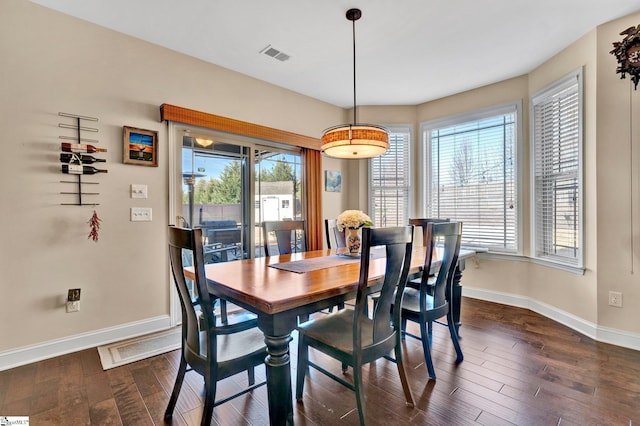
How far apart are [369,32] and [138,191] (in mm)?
2633

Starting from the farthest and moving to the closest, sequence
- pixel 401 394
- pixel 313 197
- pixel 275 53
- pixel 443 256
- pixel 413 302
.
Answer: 1. pixel 313 197
2. pixel 275 53
3. pixel 413 302
4. pixel 443 256
5. pixel 401 394

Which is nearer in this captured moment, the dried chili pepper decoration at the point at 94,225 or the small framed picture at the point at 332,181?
the dried chili pepper decoration at the point at 94,225

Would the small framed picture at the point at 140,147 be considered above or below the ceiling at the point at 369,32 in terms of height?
below

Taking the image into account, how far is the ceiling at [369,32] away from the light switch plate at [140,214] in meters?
1.63

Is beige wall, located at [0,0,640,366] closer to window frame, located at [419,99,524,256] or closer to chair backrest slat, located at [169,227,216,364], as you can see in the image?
window frame, located at [419,99,524,256]

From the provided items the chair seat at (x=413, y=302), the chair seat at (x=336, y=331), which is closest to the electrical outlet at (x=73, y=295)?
the chair seat at (x=336, y=331)

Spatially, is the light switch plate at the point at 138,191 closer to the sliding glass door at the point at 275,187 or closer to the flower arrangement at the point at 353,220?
the sliding glass door at the point at 275,187

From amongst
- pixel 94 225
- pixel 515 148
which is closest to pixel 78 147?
pixel 94 225

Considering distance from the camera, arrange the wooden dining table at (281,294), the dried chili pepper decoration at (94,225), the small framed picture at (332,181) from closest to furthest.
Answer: the wooden dining table at (281,294), the dried chili pepper decoration at (94,225), the small framed picture at (332,181)

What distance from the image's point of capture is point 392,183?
4.62m

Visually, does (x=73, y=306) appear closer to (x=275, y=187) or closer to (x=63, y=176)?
(x=63, y=176)

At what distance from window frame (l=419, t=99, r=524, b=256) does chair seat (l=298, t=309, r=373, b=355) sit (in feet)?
8.97

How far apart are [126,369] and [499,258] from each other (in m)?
4.13

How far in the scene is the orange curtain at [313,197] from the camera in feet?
13.9
